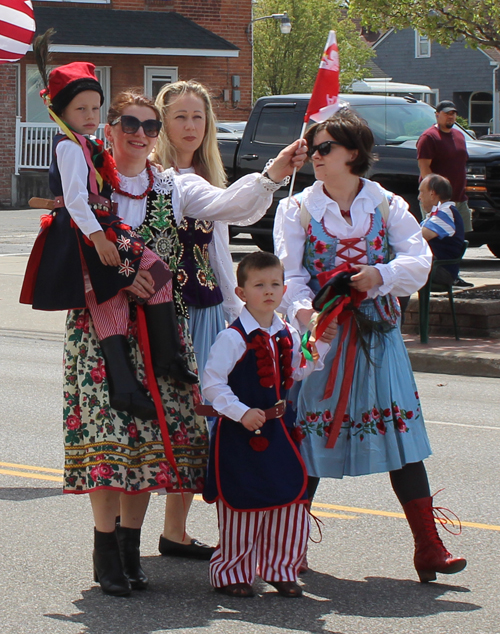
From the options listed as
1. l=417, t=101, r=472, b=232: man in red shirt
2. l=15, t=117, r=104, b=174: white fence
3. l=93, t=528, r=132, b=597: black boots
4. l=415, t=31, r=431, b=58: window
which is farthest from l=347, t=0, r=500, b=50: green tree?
l=415, t=31, r=431, b=58: window

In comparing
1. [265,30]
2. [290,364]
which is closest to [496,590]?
[290,364]

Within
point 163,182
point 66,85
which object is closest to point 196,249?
point 163,182

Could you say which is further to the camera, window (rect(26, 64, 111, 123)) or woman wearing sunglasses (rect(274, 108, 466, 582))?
window (rect(26, 64, 111, 123))

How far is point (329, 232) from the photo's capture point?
4289 millimetres

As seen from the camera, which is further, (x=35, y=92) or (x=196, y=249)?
(x=35, y=92)

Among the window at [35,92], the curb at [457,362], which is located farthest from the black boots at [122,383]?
the window at [35,92]

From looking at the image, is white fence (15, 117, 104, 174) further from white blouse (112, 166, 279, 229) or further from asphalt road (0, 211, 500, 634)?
white blouse (112, 166, 279, 229)

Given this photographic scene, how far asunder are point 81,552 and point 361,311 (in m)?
1.64

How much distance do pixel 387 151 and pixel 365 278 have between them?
10775 millimetres

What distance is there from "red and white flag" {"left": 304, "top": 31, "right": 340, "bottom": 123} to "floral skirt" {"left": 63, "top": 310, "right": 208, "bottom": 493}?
112 cm

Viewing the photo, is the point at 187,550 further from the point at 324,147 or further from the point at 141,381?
the point at 324,147

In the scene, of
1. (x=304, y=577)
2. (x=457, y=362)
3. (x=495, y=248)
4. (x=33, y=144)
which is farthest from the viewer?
(x=33, y=144)

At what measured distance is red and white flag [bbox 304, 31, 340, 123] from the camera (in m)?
4.24

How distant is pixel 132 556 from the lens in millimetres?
Answer: 4242
